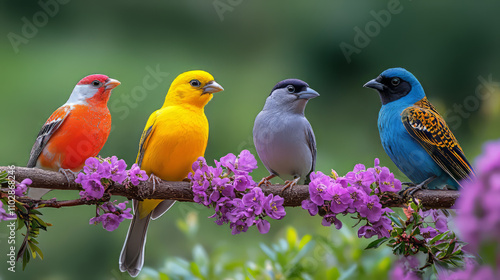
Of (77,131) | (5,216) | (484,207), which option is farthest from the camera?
(77,131)

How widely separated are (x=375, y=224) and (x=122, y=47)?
3.93 metres

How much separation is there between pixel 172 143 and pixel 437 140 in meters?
0.87

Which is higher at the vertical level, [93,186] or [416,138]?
[416,138]

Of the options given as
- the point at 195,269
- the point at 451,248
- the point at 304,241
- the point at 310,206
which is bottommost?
the point at 195,269

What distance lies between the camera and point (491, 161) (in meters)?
0.69

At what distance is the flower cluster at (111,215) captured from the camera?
160 centimetres

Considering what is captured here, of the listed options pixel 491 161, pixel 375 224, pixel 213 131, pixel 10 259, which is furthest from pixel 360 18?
pixel 491 161

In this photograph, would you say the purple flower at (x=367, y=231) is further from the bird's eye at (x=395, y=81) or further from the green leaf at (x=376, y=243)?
the bird's eye at (x=395, y=81)

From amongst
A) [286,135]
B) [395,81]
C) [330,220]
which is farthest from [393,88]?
[330,220]

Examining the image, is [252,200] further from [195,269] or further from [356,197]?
[195,269]

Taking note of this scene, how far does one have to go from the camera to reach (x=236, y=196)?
1609 mm

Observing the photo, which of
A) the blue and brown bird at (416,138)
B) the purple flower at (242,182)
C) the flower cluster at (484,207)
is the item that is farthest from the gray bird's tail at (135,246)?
the flower cluster at (484,207)

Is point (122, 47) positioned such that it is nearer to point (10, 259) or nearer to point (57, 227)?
point (57, 227)

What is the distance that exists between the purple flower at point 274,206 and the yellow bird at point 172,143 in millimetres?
385
